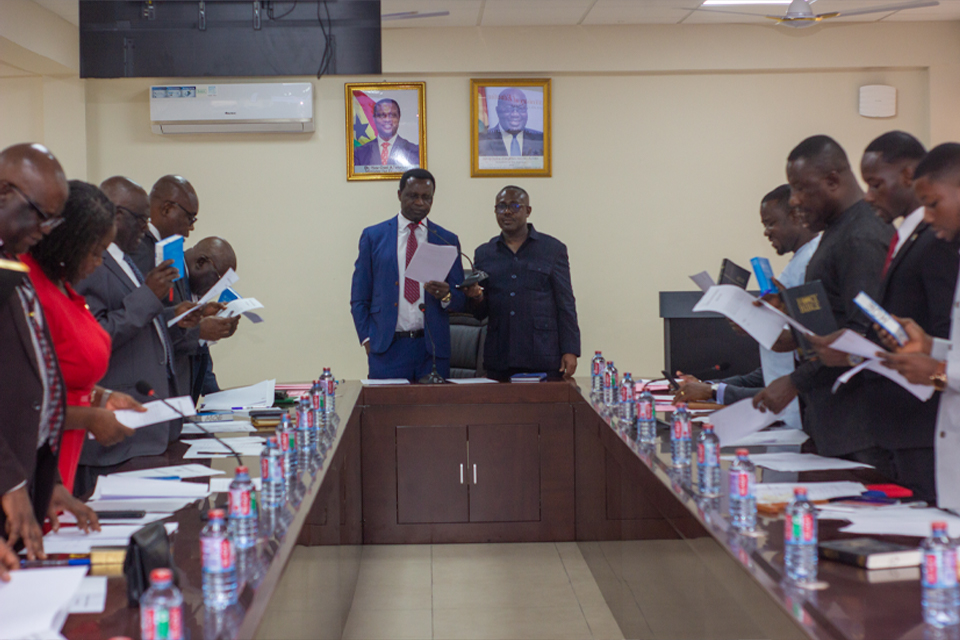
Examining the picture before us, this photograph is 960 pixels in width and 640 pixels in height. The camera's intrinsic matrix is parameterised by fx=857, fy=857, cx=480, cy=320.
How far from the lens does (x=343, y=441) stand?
280 cm

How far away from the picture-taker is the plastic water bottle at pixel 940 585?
114 cm

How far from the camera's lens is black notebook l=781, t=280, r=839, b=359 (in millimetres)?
2160

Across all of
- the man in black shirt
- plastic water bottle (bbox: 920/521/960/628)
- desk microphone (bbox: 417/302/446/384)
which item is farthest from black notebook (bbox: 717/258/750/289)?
plastic water bottle (bbox: 920/521/960/628)

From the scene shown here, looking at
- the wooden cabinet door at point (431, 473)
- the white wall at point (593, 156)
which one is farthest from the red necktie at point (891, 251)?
the white wall at point (593, 156)

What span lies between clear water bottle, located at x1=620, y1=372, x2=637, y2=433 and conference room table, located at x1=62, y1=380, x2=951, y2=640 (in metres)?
0.05

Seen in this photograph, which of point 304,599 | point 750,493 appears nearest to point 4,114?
point 304,599

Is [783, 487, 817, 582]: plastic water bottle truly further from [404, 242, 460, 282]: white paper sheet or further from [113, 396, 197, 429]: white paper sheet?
[404, 242, 460, 282]: white paper sheet

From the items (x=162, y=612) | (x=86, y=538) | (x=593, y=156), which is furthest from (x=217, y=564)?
(x=593, y=156)

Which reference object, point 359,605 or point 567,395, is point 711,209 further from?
point 359,605

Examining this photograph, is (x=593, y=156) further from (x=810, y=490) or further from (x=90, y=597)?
(x=90, y=597)

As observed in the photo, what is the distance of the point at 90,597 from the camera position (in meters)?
1.29

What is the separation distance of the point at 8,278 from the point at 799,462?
1774 millimetres

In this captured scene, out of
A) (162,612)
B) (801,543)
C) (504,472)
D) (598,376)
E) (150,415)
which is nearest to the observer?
(162,612)

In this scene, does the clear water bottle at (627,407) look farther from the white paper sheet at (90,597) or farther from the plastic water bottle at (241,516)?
the white paper sheet at (90,597)
